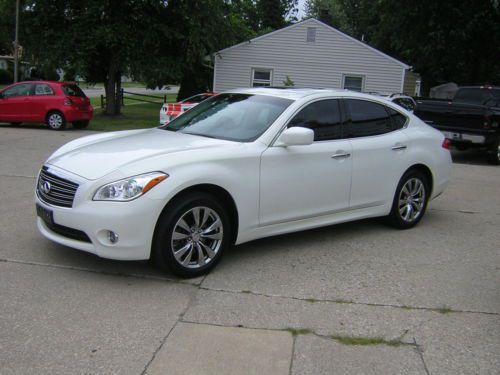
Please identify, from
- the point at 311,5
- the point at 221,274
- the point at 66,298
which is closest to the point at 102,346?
the point at 66,298

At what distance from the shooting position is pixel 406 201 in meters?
6.45

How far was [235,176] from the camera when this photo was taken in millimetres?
4762

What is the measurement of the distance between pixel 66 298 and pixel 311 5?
7773 centimetres

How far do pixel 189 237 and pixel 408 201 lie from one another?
3076 mm

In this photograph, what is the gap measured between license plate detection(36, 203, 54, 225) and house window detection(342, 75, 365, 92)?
75.7ft

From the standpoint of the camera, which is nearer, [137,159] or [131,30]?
[137,159]

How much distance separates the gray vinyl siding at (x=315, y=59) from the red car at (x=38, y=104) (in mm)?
10717

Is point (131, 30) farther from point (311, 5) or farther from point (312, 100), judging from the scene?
point (311, 5)

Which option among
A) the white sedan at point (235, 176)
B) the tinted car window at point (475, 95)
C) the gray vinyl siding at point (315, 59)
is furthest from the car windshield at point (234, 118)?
the gray vinyl siding at point (315, 59)

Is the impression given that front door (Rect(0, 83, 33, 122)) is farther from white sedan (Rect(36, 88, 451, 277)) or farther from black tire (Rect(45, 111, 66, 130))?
white sedan (Rect(36, 88, 451, 277))

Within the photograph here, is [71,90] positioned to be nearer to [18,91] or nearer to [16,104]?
[18,91]

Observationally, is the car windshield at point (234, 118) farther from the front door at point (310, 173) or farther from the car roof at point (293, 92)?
the front door at point (310, 173)

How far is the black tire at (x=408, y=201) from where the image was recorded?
6320 millimetres

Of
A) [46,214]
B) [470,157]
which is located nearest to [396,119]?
[46,214]
